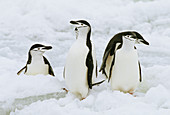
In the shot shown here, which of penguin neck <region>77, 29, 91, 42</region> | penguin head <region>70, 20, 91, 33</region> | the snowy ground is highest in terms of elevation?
penguin head <region>70, 20, 91, 33</region>

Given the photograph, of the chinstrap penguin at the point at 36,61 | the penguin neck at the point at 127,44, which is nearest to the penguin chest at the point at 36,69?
the chinstrap penguin at the point at 36,61

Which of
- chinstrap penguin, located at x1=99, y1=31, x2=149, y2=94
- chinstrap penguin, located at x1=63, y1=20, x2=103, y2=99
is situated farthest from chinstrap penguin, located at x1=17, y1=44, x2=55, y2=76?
chinstrap penguin, located at x1=99, y1=31, x2=149, y2=94

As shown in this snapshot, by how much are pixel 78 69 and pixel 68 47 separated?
6.71ft

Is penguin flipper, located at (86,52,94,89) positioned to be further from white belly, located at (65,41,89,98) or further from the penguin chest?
the penguin chest

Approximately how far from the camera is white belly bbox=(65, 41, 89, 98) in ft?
4.33

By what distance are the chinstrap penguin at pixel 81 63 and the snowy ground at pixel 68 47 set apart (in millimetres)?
65

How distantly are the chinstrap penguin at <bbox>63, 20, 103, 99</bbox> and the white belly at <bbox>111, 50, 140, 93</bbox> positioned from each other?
12 centimetres

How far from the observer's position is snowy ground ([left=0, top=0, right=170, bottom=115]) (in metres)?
1.24

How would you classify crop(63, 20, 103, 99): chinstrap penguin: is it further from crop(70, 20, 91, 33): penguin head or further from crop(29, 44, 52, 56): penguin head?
crop(29, 44, 52, 56): penguin head

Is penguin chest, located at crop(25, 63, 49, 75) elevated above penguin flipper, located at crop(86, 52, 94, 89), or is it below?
below

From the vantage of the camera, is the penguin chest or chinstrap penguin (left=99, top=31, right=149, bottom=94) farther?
the penguin chest

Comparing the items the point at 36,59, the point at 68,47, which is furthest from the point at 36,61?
the point at 68,47

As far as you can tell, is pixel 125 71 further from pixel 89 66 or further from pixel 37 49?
pixel 37 49

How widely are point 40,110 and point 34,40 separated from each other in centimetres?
259
